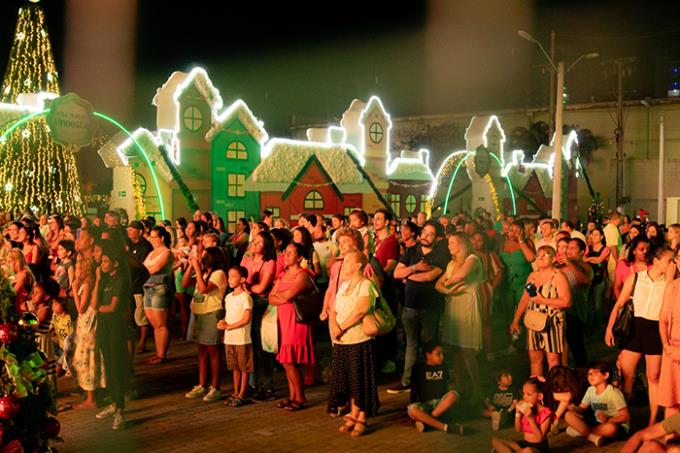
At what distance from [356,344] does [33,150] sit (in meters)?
19.5

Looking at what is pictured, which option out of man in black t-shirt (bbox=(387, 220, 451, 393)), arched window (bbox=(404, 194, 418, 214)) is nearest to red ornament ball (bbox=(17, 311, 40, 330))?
man in black t-shirt (bbox=(387, 220, 451, 393))

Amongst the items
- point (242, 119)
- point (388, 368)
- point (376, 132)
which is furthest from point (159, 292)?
point (376, 132)

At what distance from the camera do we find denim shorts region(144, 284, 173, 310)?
10.2 m

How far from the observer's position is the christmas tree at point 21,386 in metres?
4.72

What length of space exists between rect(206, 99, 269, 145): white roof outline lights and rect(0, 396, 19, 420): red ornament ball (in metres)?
19.6

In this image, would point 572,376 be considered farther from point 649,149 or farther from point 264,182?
point 649,149

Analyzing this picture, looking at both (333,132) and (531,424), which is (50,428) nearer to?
(531,424)

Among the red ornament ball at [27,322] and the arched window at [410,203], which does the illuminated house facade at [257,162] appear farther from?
the red ornament ball at [27,322]

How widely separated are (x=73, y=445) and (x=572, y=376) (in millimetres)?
4384

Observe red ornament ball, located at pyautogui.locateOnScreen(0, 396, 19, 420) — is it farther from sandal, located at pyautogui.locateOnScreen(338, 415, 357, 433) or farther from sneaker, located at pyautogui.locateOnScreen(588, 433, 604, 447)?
sneaker, located at pyautogui.locateOnScreen(588, 433, 604, 447)

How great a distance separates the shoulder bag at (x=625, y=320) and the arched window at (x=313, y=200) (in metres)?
18.3

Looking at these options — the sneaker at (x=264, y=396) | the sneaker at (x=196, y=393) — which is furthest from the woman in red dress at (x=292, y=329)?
the sneaker at (x=196, y=393)

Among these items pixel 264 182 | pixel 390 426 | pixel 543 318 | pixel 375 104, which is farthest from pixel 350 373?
pixel 375 104

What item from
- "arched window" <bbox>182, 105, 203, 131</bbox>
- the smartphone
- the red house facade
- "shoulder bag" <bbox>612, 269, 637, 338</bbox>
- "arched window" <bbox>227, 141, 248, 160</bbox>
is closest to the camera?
"shoulder bag" <bbox>612, 269, 637, 338</bbox>
